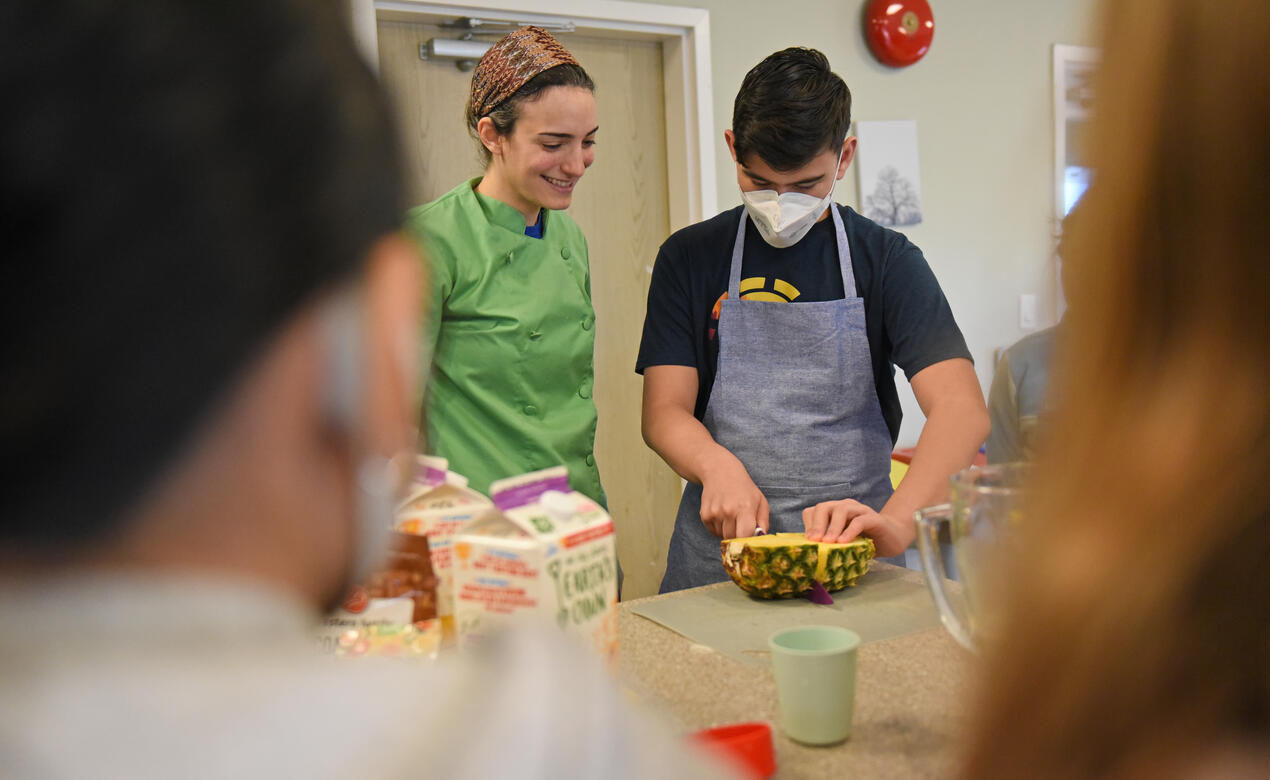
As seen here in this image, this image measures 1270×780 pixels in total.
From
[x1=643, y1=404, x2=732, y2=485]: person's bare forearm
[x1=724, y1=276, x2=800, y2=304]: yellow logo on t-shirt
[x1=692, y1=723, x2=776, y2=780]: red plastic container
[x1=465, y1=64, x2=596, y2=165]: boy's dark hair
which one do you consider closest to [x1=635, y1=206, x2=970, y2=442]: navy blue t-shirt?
[x1=724, y1=276, x2=800, y2=304]: yellow logo on t-shirt

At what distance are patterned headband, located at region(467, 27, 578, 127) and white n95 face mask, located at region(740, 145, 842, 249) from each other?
0.48m

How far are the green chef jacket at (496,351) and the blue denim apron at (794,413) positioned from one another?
316 millimetres

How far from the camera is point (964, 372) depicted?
1.77 meters

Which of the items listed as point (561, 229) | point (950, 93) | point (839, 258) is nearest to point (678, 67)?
point (950, 93)

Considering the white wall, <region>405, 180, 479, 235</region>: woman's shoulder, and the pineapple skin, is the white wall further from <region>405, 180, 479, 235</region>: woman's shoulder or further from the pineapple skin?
the pineapple skin

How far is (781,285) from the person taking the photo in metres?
1.94

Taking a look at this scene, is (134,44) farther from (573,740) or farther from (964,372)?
(964,372)

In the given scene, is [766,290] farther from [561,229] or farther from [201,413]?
[201,413]

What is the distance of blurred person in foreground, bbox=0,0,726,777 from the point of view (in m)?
0.32

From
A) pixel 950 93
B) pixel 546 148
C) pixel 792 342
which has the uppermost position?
pixel 950 93

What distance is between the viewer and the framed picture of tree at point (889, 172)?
3627mm

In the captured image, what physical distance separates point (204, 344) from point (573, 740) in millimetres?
203

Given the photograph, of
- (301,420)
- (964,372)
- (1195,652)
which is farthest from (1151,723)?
(964,372)

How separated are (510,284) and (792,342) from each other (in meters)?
0.59
